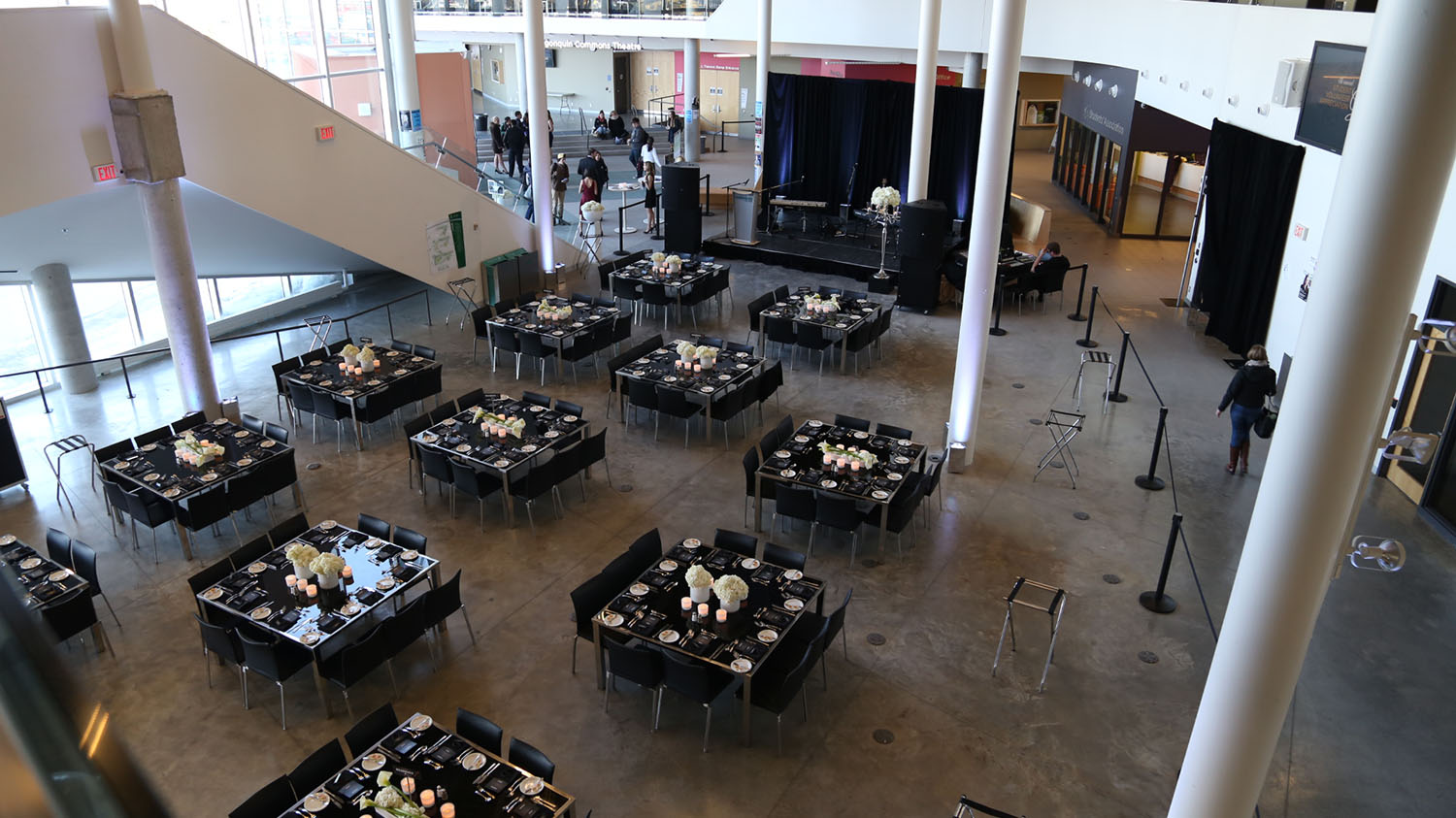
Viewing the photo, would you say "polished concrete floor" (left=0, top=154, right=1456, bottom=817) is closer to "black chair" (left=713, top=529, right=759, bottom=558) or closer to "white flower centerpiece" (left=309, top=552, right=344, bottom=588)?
"white flower centerpiece" (left=309, top=552, right=344, bottom=588)

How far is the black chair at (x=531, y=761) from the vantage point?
6383mm

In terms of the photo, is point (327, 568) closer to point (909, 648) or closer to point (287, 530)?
point (287, 530)

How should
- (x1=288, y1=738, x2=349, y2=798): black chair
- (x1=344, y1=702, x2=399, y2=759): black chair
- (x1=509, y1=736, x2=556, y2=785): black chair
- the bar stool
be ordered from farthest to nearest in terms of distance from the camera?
the bar stool, (x1=344, y1=702, x2=399, y2=759): black chair, (x1=509, y1=736, x2=556, y2=785): black chair, (x1=288, y1=738, x2=349, y2=798): black chair

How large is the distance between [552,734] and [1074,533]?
18.5 feet

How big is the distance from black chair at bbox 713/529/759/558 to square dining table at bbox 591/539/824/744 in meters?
0.17

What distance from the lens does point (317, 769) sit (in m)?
6.30

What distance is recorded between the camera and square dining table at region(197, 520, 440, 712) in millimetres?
7664

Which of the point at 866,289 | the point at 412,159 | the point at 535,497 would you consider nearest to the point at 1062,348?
the point at 866,289

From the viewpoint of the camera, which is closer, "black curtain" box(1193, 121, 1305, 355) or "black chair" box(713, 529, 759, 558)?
"black chair" box(713, 529, 759, 558)

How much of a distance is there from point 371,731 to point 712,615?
2.59 metres

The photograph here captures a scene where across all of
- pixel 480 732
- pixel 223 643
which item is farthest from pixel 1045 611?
pixel 223 643

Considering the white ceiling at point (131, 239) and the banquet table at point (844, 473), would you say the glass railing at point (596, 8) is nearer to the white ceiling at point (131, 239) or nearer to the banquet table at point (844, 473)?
the white ceiling at point (131, 239)

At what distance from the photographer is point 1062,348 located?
15.2 m

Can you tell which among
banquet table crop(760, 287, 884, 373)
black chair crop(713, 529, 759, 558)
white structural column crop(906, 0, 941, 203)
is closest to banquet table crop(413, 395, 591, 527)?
black chair crop(713, 529, 759, 558)
